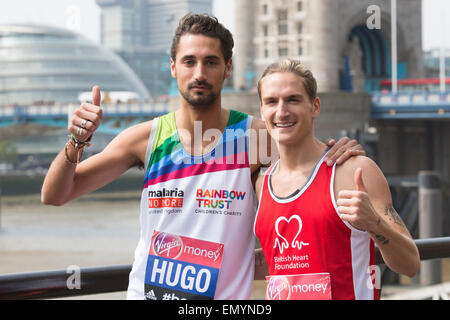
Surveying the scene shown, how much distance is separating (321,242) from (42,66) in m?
81.6

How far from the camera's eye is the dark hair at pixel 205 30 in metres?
3.21

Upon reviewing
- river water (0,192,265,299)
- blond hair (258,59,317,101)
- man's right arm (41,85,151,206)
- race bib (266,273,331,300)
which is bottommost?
river water (0,192,265,299)

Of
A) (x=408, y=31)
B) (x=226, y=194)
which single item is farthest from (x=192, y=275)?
(x=408, y=31)

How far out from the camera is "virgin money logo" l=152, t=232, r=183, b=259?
3.13 meters

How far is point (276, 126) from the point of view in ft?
9.75

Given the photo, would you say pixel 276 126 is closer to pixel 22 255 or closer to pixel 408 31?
pixel 22 255

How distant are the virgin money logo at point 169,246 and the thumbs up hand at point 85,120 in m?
0.53

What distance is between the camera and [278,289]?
2854mm

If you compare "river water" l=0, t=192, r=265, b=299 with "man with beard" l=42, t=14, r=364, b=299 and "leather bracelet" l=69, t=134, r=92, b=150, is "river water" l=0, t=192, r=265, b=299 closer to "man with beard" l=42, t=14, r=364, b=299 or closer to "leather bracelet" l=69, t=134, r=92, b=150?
"man with beard" l=42, t=14, r=364, b=299

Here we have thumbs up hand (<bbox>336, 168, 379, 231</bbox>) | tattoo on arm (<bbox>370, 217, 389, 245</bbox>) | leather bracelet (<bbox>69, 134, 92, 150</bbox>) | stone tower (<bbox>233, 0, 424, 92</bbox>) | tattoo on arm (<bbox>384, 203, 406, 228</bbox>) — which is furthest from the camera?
stone tower (<bbox>233, 0, 424, 92</bbox>)

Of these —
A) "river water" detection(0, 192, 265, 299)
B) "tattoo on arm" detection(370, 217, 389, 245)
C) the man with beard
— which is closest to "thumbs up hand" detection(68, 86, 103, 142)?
the man with beard

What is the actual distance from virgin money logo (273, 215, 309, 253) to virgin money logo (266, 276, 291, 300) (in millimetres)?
112

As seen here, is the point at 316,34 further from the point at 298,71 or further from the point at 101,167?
the point at 298,71

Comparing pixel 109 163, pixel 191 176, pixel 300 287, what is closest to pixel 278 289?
pixel 300 287
